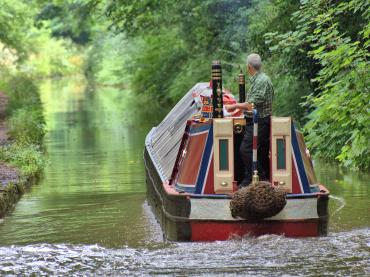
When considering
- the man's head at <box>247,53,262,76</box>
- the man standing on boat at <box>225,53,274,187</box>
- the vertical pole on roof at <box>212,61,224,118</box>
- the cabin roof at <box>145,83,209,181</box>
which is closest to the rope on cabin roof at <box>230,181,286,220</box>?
the man standing on boat at <box>225,53,274,187</box>

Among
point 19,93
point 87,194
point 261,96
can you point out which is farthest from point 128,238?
point 19,93

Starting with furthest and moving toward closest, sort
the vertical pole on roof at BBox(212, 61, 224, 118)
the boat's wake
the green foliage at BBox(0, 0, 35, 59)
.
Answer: the green foliage at BBox(0, 0, 35, 59) → the boat's wake → the vertical pole on roof at BBox(212, 61, 224, 118)

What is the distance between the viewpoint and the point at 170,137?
14.1 metres

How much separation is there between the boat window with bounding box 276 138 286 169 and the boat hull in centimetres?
46

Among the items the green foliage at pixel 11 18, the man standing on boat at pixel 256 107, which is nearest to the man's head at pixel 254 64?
the man standing on boat at pixel 256 107

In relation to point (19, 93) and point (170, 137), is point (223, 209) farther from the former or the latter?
point (19, 93)

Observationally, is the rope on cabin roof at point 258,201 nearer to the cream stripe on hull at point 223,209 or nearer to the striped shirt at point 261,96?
the cream stripe on hull at point 223,209

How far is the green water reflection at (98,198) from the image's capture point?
40.6ft

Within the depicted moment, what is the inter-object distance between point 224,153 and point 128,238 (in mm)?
1892

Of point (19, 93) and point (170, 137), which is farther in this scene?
point (19, 93)

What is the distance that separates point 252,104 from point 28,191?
6615mm

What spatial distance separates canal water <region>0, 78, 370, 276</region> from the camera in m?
9.89

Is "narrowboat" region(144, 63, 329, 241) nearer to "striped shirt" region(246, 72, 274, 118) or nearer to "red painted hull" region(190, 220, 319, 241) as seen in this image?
"red painted hull" region(190, 220, 319, 241)

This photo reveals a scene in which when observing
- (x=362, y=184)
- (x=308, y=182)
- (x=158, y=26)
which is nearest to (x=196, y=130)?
(x=308, y=182)
